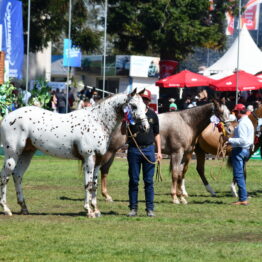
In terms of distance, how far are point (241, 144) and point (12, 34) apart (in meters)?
16.5

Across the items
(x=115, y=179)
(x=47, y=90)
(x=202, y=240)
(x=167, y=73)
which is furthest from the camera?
(x=167, y=73)

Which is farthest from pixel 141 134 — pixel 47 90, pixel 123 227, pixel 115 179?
pixel 47 90

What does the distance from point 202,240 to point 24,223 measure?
3.14 m

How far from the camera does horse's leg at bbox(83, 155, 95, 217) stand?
14.2 metres

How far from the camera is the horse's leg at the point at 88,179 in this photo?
14.2 m

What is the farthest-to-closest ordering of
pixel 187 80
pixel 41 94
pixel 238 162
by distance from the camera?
pixel 187 80, pixel 41 94, pixel 238 162

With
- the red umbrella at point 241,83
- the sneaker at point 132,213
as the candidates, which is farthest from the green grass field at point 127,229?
the red umbrella at point 241,83

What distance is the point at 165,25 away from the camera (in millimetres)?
54219

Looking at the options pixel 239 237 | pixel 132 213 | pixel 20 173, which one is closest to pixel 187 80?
pixel 20 173

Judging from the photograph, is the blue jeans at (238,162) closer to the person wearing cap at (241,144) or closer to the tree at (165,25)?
the person wearing cap at (241,144)

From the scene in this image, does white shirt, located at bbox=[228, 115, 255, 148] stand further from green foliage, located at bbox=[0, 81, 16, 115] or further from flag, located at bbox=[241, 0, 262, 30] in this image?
flag, located at bbox=[241, 0, 262, 30]

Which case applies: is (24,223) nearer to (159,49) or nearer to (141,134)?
(141,134)

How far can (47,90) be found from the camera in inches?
1251

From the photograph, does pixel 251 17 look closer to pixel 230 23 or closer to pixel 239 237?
pixel 230 23
